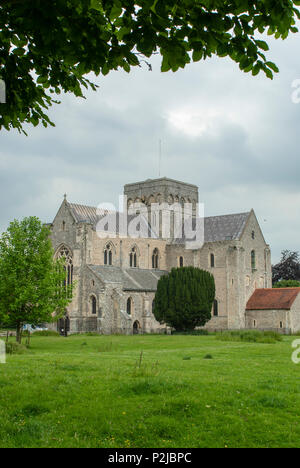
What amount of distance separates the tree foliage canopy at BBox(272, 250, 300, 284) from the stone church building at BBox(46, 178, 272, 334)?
15.8 meters

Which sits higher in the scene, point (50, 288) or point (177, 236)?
point (177, 236)

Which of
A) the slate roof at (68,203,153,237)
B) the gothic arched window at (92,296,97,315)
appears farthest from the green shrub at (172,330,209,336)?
the slate roof at (68,203,153,237)

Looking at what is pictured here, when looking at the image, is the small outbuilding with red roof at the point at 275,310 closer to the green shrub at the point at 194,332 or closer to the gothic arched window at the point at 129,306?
the green shrub at the point at 194,332

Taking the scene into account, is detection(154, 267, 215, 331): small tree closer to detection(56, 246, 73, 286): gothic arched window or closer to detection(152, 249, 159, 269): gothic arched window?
detection(56, 246, 73, 286): gothic arched window

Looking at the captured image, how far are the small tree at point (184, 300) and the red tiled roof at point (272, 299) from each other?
6.65 m

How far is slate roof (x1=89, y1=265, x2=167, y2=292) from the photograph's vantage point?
55.5m

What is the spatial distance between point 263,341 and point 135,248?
32.0 metres

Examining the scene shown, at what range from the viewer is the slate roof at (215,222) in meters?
59.8

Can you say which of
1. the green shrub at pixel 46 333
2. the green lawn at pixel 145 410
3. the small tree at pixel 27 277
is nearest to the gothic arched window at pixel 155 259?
the green shrub at pixel 46 333
